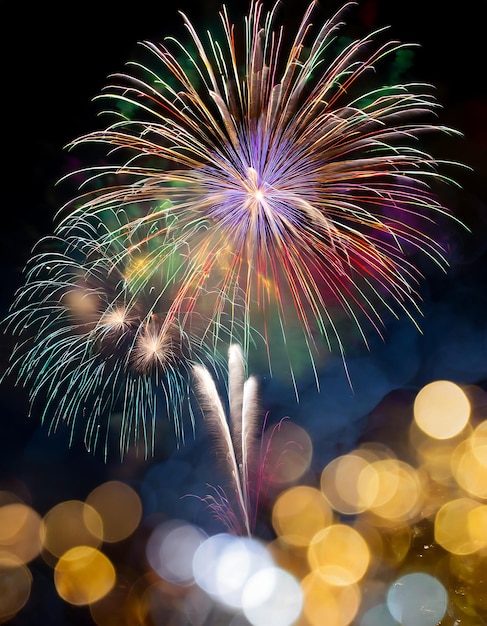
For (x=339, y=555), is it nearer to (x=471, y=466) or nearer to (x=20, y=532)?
(x=471, y=466)

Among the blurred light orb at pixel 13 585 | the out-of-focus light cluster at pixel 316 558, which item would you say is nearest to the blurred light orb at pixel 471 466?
the out-of-focus light cluster at pixel 316 558

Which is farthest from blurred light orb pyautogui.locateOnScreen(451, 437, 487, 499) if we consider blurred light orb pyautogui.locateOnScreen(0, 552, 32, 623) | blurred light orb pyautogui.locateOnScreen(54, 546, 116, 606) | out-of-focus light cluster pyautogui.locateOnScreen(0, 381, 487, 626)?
blurred light orb pyautogui.locateOnScreen(0, 552, 32, 623)

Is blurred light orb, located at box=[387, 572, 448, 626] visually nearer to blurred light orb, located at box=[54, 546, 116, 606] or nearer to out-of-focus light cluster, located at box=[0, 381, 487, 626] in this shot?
out-of-focus light cluster, located at box=[0, 381, 487, 626]

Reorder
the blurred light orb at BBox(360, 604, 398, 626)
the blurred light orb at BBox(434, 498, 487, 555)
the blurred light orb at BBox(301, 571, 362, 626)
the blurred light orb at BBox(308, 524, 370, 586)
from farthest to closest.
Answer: the blurred light orb at BBox(308, 524, 370, 586) < the blurred light orb at BBox(301, 571, 362, 626) < the blurred light orb at BBox(434, 498, 487, 555) < the blurred light orb at BBox(360, 604, 398, 626)

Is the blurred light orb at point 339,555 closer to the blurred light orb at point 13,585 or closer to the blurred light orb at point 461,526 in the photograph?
the blurred light orb at point 461,526

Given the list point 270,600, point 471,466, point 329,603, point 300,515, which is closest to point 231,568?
point 270,600

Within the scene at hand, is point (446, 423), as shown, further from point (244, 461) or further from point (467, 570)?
point (244, 461)
